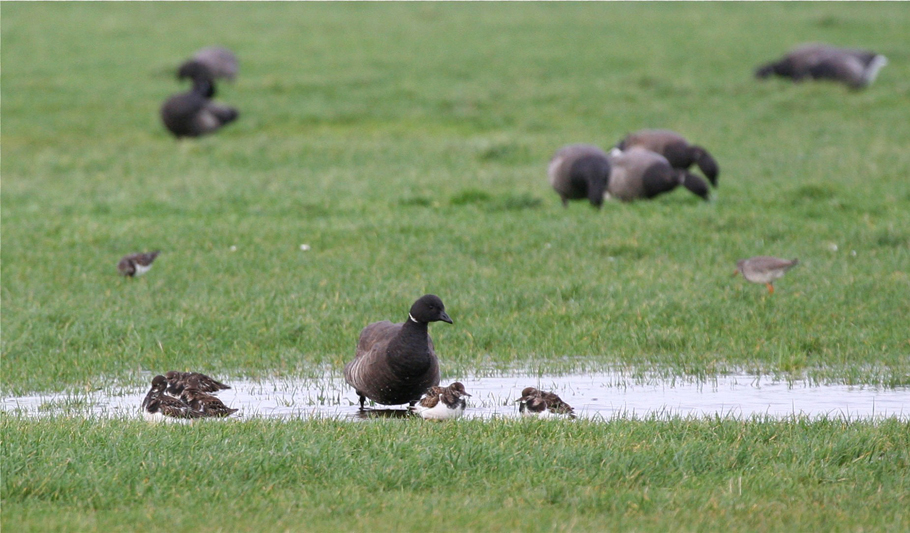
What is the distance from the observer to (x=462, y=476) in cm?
659

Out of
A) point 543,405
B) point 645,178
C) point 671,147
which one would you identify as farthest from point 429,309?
point 671,147

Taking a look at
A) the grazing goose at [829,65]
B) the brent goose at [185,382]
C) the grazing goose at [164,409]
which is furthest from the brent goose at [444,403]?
the grazing goose at [829,65]

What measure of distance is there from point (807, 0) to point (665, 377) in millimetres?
41342

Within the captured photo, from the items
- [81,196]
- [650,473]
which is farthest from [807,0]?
[650,473]

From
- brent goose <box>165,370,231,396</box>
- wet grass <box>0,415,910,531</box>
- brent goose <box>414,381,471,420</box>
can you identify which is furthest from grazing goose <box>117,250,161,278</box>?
brent goose <box>414,381,471,420</box>

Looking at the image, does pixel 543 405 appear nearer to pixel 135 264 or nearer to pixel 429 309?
pixel 429 309

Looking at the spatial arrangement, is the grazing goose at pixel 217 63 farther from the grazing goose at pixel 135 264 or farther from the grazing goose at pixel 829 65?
the grazing goose at pixel 135 264

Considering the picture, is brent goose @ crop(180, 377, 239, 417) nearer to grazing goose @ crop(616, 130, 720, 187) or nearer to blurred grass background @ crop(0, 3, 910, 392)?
blurred grass background @ crop(0, 3, 910, 392)

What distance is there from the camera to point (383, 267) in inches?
527

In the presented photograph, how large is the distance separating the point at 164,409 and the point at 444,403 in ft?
6.35

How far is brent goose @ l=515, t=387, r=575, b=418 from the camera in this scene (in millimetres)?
8250

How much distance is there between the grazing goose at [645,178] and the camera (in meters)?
16.8

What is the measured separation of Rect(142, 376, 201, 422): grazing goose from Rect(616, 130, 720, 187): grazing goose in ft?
37.0

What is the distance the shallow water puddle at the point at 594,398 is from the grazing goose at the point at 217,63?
22570 millimetres
